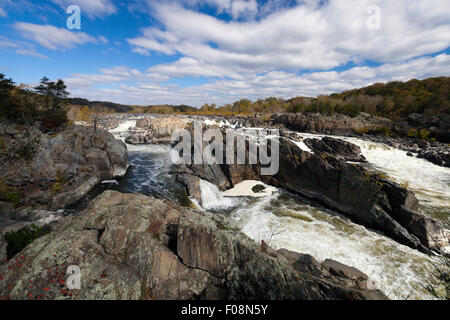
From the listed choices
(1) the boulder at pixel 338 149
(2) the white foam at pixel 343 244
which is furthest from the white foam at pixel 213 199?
(1) the boulder at pixel 338 149

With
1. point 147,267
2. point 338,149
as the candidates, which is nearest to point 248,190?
point 147,267

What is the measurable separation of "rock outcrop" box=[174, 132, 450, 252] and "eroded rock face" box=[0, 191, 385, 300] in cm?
916

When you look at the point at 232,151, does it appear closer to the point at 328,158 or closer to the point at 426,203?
the point at 328,158

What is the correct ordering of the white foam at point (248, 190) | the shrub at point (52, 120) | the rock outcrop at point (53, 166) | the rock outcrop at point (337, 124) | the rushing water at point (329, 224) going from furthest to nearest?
the rock outcrop at point (337, 124), the shrub at point (52, 120), the white foam at point (248, 190), the rock outcrop at point (53, 166), the rushing water at point (329, 224)

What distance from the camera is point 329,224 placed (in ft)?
48.1

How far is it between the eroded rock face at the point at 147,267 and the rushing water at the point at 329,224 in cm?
471

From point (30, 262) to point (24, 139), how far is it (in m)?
21.8

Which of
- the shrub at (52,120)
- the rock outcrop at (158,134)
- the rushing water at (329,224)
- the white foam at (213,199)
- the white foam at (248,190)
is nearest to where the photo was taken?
the rushing water at (329,224)

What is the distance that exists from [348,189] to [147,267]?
17.0 meters

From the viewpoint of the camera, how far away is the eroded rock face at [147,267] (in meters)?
5.35

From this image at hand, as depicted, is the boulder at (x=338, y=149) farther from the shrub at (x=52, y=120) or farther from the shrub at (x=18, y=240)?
the shrub at (x=52, y=120)

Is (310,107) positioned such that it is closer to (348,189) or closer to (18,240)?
(348,189)

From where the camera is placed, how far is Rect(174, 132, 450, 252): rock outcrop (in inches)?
490
